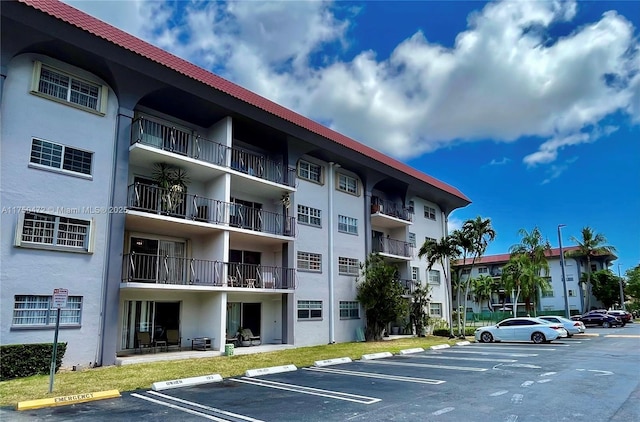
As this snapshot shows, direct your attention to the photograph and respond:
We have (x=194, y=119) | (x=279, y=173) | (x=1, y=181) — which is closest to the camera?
(x=1, y=181)

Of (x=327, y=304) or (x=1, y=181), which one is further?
(x=327, y=304)

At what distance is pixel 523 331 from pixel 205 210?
740 inches

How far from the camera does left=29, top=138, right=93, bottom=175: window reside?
14.6 m

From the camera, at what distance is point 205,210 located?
19.9 m

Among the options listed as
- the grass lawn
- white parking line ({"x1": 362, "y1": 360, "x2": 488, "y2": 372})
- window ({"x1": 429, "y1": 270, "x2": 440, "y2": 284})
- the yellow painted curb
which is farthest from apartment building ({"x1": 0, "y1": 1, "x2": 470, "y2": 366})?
window ({"x1": 429, "y1": 270, "x2": 440, "y2": 284})

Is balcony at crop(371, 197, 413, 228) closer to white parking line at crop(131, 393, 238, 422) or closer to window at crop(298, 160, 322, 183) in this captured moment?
window at crop(298, 160, 322, 183)

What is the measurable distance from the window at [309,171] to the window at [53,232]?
39.1 feet

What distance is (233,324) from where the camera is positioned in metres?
21.5

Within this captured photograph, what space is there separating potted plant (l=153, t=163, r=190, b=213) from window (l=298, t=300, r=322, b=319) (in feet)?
27.7

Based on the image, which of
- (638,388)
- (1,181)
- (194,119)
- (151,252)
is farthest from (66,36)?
(638,388)

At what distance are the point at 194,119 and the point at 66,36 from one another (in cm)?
655

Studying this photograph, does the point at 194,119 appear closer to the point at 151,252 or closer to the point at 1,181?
the point at 151,252

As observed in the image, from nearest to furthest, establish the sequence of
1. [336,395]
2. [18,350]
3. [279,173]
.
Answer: [336,395]
[18,350]
[279,173]

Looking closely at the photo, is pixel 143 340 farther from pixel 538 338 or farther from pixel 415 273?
pixel 415 273
